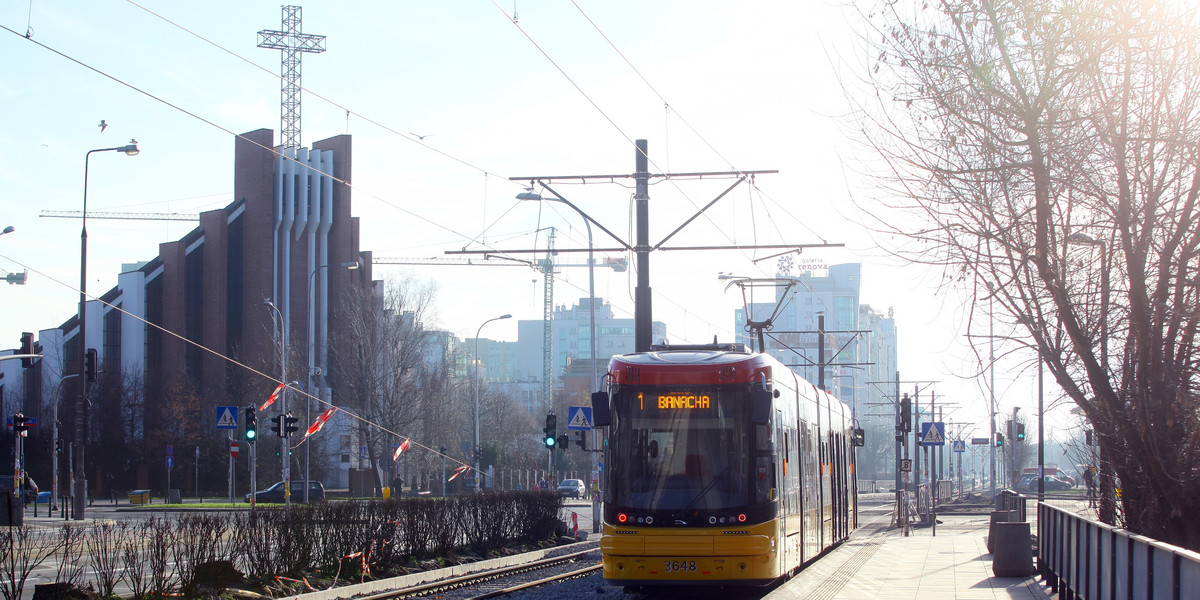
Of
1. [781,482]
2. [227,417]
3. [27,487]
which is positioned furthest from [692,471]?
[27,487]

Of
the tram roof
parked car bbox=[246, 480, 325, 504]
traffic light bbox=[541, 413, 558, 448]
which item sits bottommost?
parked car bbox=[246, 480, 325, 504]

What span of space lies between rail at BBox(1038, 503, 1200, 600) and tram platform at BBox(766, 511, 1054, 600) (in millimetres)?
1004

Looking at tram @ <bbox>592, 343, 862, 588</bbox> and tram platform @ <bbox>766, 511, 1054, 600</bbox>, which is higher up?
tram @ <bbox>592, 343, 862, 588</bbox>

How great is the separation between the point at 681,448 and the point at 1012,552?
6.93 meters

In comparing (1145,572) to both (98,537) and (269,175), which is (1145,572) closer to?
(98,537)

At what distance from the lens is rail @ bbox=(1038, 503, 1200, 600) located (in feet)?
25.7

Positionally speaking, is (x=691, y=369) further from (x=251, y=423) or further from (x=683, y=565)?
(x=251, y=423)

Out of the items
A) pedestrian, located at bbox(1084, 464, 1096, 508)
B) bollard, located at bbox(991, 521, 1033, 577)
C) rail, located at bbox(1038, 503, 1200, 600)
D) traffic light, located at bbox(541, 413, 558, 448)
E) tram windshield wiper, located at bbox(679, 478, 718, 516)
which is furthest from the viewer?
traffic light, located at bbox(541, 413, 558, 448)

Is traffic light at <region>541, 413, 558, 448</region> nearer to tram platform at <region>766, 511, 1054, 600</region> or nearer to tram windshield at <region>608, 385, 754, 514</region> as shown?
tram platform at <region>766, 511, 1054, 600</region>

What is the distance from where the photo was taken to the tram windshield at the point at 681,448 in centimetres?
1381

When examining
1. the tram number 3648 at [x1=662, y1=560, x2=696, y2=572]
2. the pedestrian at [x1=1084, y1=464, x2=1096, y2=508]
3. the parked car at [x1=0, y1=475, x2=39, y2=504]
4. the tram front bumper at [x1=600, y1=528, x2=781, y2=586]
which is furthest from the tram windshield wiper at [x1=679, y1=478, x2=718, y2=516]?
the parked car at [x1=0, y1=475, x2=39, y2=504]

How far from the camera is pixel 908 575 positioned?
17.7 meters

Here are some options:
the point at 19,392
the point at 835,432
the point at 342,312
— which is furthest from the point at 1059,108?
the point at 19,392

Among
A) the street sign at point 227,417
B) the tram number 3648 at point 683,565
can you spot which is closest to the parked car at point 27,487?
the street sign at point 227,417
